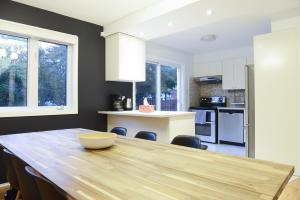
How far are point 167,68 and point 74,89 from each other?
2.71 m

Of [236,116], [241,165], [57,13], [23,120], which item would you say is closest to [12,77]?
[23,120]

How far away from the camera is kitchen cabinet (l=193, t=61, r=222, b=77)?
5668 millimetres

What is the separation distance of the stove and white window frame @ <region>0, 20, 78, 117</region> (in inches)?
129

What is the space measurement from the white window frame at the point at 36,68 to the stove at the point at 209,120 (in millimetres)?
3264

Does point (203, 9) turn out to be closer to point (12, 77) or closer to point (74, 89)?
point (74, 89)

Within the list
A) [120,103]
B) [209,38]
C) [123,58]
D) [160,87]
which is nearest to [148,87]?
[160,87]

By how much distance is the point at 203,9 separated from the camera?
2699mm

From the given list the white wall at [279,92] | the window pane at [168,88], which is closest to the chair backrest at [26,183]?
the white wall at [279,92]

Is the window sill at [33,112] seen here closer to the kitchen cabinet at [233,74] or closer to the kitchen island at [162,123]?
the kitchen island at [162,123]

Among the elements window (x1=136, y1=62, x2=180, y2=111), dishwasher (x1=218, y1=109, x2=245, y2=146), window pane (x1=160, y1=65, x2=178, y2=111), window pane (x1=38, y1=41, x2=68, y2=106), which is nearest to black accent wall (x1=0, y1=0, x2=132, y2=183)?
window pane (x1=38, y1=41, x2=68, y2=106)

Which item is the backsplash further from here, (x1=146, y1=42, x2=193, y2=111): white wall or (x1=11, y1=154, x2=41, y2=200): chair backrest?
(x1=11, y1=154, x2=41, y2=200): chair backrest

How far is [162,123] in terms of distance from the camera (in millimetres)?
3068

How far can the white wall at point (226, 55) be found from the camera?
17.1 feet

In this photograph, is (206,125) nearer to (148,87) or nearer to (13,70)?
(148,87)
